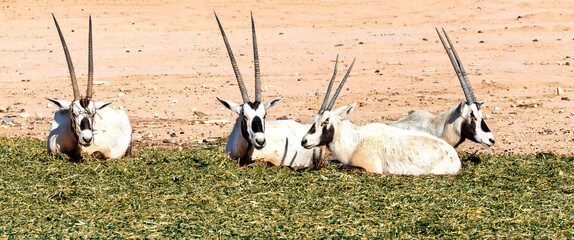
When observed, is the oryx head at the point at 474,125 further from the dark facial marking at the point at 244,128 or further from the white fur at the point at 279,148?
the dark facial marking at the point at 244,128

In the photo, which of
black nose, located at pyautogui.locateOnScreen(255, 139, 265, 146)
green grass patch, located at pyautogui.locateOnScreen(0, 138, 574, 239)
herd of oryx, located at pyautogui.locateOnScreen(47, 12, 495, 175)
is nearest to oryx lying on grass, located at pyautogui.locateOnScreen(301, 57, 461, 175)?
herd of oryx, located at pyautogui.locateOnScreen(47, 12, 495, 175)

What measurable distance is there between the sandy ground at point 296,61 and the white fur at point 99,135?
1352mm

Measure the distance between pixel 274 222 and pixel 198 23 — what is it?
69.2 ft

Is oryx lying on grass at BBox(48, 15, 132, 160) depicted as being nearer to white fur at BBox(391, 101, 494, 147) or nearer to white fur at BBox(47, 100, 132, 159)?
white fur at BBox(47, 100, 132, 159)

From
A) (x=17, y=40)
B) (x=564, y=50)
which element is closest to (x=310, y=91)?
(x=564, y=50)

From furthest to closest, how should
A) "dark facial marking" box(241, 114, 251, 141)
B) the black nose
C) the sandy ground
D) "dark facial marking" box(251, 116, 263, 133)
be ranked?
the sandy ground < "dark facial marking" box(241, 114, 251, 141) < "dark facial marking" box(251, 116, 263, 133) < the black nose

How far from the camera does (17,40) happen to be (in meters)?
23.6

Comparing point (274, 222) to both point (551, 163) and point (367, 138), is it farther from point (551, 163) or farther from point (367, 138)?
point (551, 163)

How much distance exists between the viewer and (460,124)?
959 centimetres

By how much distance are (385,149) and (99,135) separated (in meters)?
3.25

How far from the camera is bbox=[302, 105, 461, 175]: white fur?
855 cm

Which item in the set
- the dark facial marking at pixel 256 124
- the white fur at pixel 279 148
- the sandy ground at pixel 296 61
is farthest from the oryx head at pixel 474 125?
the dark facial marking at pixel 256 124

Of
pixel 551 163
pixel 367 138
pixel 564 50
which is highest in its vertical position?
pixel 367 138

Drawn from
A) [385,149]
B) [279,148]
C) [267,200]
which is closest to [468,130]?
[385,149]
